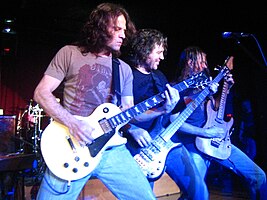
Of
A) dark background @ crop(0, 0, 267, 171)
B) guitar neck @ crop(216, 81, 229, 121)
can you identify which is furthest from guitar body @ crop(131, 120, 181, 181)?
dark background @ crop(0, 0, 267, 171)

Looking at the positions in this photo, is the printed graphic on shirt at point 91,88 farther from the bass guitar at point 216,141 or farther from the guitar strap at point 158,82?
the bass guitar at point 216,141

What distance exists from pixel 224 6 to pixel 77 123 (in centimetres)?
551

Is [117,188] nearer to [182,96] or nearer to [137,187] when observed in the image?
[137,187]

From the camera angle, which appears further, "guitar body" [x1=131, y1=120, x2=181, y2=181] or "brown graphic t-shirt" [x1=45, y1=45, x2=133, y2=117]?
"guitar body" [x1=131, y1=120, x2=181, y2=181]

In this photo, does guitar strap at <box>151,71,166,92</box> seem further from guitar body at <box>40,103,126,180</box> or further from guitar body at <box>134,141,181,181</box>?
guitar body at <box>40,103,126,180</box>

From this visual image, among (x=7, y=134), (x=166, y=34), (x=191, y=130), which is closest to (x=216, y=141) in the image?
(x=191, y=130)

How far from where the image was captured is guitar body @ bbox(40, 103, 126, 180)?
2051 millimetres

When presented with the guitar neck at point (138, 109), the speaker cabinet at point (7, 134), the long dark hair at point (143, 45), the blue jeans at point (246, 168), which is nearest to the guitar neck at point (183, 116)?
the guitar neck at point (138, 109)

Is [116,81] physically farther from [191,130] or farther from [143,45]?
[191,130]

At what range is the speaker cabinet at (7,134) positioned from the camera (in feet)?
14.1

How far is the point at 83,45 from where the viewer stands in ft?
8.33

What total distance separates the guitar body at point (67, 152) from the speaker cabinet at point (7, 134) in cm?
254

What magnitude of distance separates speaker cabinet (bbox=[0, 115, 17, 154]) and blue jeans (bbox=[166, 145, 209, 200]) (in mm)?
2456

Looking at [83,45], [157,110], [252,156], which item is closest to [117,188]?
[157,110]
